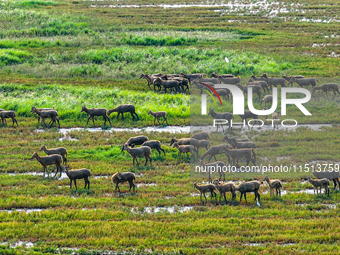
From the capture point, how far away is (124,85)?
1465 inches

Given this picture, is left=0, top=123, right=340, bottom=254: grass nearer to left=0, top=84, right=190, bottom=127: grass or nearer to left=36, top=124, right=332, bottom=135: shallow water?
left=36, top=124, right=332, bottom=135: shallow water

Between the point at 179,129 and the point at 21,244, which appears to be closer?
the point at 21,244

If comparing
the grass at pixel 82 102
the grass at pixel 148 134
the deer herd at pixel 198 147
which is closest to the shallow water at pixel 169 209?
the grass at pixel 148 134

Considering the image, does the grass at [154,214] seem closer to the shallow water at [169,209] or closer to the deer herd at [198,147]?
the shallow water at [169,209]

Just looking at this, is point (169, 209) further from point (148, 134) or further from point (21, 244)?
point (148, 134)

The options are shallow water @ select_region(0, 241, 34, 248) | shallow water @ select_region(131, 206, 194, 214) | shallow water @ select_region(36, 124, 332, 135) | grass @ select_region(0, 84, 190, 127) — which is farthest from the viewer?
grass @ select_region(0, 84, 190, 127)

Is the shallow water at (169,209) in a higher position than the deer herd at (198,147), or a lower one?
lower

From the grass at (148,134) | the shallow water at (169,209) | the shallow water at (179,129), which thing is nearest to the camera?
the grass at (148,134)

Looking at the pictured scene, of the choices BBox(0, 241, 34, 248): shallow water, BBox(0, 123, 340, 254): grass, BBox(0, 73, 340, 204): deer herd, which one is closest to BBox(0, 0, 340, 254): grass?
BBox(0, 123, 340, 254): grass

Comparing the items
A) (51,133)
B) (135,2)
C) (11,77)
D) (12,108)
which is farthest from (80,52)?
Result: (135,2)

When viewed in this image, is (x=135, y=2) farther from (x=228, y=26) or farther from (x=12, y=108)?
(x=12, y=108)

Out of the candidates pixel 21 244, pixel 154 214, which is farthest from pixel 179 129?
pixel 21 244

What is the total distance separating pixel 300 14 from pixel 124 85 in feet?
127

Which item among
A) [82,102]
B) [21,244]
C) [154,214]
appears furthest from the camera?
[82,102]
